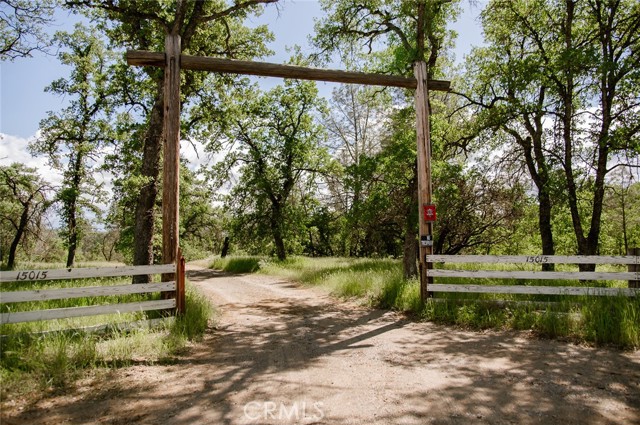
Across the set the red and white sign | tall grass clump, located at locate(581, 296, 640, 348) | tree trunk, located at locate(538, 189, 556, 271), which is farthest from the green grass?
tree trunk, located at locate(538, 189, 556, 271)

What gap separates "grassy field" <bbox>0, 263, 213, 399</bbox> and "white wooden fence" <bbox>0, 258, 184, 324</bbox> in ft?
0.60

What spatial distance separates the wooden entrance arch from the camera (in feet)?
23.5

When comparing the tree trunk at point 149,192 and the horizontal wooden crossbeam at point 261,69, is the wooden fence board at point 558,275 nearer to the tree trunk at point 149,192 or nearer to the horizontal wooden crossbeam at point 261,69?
the horizontal wooden crossbeam at point 261,69

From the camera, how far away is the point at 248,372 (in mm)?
4789

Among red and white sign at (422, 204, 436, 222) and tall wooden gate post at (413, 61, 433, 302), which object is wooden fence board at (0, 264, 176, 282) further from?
red and white sign at (422, 204, 436, 222)

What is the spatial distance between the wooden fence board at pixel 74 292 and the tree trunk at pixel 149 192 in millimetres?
3900

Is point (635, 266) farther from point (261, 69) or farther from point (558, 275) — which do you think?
point (261, 69)

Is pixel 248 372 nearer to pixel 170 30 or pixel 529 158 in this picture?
pixel 170 30

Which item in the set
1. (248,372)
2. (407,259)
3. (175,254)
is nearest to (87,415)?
(248,372)

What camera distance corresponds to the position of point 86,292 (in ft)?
18.4

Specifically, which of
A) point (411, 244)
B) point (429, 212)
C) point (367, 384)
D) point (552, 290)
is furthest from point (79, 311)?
point (411, 244)

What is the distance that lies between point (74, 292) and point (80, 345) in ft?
3.39

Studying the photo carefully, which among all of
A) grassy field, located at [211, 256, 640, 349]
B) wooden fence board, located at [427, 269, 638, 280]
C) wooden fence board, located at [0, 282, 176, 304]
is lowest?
grassy field, located at [211, 256, 640, 349]

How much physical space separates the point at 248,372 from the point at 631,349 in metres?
5.35
